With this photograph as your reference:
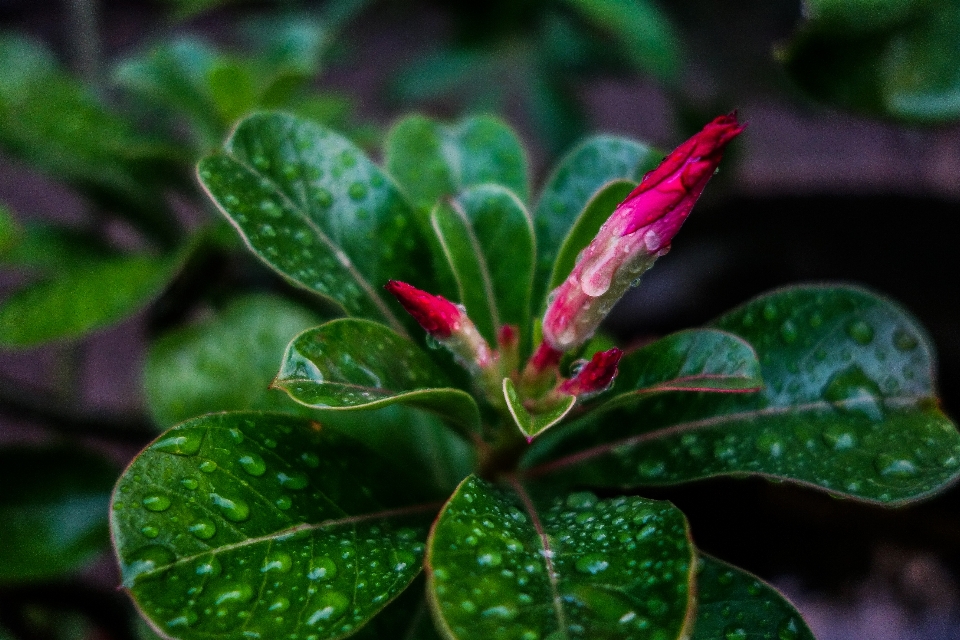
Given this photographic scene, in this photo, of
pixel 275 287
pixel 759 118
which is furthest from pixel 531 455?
pixel 759 118

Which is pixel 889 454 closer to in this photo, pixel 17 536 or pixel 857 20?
pixel 857 20

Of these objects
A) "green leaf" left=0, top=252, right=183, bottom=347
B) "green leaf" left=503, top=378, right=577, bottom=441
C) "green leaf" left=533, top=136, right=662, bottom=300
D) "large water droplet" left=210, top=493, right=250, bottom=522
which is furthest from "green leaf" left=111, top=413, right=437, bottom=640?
"green leaf" left=0, top=252, right=183, bottom=347

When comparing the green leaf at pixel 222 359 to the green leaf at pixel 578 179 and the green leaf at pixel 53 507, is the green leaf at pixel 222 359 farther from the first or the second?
the green leaf at pixel 578 179

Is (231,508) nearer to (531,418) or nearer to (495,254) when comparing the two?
(531,418)

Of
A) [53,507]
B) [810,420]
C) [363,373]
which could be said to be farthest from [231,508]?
[53,507]

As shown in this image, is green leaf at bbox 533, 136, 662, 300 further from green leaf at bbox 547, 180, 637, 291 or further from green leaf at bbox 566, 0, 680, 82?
green leaf at bbox 566, 0, 680, 82

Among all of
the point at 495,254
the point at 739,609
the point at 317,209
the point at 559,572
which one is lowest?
the point at 739,609

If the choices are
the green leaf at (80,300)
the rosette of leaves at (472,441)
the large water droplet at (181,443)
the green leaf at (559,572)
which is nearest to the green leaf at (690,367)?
the rosette of leaves at (472,441)
